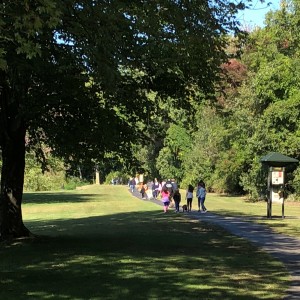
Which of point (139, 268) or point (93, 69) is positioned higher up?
point (93, 69)

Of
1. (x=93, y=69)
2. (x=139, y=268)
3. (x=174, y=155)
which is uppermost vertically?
(x=174, y=155)

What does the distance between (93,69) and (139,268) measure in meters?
3.82

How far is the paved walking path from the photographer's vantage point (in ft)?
28.1

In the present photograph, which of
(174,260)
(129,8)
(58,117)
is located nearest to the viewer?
(129,8)

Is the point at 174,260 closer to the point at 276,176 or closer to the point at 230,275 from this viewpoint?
the point at 230,275

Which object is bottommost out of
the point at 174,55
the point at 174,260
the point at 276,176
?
the point at 174,260

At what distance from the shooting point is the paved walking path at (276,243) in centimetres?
858

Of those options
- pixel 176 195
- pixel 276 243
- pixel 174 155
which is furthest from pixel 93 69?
pixel 174 155

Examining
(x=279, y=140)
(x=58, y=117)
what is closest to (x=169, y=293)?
(x=58, y=117)

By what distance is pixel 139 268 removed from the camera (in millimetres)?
9766

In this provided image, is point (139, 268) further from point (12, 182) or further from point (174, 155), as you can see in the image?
point (174, 155)

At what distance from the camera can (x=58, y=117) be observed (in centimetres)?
1446

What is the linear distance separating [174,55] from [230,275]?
4800 mm

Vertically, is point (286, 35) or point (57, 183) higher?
point (286, 35)
